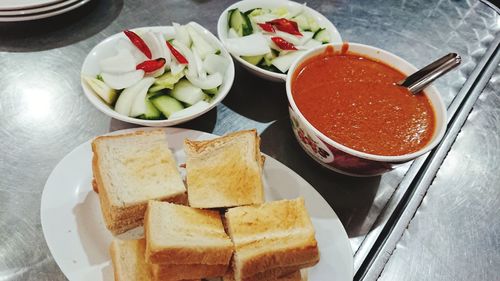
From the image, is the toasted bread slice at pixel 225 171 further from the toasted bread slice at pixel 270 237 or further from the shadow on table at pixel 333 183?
the shadow on table at pixel 333 183

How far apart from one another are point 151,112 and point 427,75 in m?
1.06

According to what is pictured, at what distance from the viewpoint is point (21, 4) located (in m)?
1.94

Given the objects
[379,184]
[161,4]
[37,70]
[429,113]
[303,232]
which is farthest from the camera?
[161,4]

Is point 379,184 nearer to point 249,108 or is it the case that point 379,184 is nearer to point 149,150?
point 249,108

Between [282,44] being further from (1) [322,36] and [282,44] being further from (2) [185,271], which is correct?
(2) [185,271]

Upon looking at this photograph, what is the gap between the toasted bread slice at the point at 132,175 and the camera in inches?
54.0

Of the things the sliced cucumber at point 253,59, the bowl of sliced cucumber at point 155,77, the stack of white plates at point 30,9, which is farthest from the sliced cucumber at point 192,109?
the stack of white plates at point 30,9

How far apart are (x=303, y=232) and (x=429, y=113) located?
70cm

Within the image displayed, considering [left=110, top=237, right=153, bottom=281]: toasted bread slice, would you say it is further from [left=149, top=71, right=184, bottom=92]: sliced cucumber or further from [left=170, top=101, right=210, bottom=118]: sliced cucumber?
[left=149, top=71, right=184, bottom=92]: sliced cucumber

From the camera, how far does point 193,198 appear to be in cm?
139

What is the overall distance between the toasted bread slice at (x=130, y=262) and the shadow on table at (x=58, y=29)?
1.21 meters

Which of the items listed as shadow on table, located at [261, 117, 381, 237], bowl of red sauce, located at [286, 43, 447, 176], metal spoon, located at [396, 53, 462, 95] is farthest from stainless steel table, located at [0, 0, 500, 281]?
metal spoon, located at [396, 53, 462, 95]

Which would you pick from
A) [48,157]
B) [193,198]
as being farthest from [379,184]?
[48,157]

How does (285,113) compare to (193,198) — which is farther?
(285,113)
